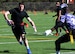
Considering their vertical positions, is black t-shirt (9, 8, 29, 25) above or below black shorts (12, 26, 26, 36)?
above

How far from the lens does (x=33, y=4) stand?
7775 centimetres

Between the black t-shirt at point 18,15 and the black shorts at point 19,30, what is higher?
the black t-shirt at point 18,15

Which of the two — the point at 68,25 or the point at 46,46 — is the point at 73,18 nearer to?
the point at 68,25

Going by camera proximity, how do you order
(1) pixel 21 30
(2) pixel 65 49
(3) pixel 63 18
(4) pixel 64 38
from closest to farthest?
(3) pixel 63 18, (4) pixel 64 38, (1) pixel 21 30, (2) pixel 65 49

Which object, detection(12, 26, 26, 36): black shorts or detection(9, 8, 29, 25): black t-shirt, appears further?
detection(9, 8, 29, 25): black t-shirt

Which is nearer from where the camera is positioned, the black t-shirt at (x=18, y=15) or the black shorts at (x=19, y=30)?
the black shorts at (x=19, y=30)

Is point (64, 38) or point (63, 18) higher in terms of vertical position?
point (63, 18)

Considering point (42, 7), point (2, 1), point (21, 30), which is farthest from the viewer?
point (2, 1)

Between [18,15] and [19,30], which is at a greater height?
[18,15]

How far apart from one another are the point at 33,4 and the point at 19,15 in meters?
63.8

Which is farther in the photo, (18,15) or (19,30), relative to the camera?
(18,15)

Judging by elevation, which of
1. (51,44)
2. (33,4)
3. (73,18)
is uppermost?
(73,18)

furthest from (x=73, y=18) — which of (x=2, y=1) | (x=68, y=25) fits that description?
(x=2, y=1)

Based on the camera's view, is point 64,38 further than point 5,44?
No
